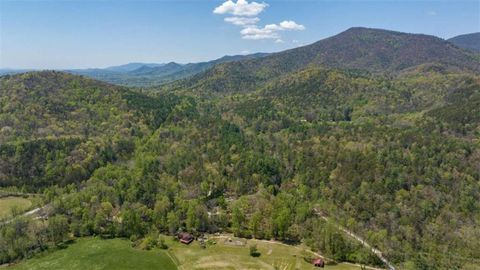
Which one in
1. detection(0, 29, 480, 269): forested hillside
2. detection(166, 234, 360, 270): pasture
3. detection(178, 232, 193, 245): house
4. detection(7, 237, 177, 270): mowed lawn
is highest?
detection(0, 29, 480, 269): forested hillside

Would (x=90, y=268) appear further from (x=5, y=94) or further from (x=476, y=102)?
(x=476, y=102)

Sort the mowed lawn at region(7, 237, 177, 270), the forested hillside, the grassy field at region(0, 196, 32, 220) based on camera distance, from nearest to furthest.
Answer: the mowed lawn at region(7, 237, 177, 270) < the forested hillside < the grassy field at region(0, 196, 32, 220)

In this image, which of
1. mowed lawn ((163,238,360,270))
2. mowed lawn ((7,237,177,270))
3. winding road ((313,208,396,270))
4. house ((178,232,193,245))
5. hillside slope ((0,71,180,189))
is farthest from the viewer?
hillside slope ((0,71,180,189))

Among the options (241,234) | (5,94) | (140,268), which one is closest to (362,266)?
(241,234)

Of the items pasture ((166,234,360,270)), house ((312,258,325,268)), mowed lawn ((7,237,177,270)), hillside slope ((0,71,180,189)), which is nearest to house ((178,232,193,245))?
pasture ((166,234,360,270))

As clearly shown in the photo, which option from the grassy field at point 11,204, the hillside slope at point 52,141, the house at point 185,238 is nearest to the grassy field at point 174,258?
the house at point 185,238

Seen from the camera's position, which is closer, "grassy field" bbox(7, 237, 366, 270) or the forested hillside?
"grassy field" bbox(7, 237, 366, 270)

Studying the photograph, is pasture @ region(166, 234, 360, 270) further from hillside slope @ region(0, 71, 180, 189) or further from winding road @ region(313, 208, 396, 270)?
hillside slope @ region(0, 71, 180, 189)
